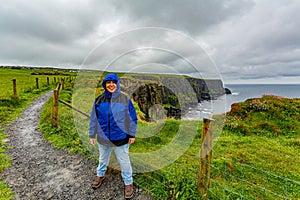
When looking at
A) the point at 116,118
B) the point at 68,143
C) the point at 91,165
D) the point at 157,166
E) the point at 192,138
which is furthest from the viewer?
the point at 192,138

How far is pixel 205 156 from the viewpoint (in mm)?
3818

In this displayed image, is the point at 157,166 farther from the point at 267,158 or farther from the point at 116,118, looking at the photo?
the point at 267,158

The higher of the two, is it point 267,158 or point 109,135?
point 109,135

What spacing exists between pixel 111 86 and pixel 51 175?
3.29m

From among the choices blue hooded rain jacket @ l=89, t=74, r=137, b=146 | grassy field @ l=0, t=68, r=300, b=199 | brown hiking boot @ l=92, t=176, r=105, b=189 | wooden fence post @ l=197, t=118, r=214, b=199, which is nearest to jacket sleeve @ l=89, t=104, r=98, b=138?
blue hooded rain jacket @ l=89, t=74, r=137, b=146

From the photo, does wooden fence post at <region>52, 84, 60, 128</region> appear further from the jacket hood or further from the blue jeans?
the jacket hood

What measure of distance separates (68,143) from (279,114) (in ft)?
41.3

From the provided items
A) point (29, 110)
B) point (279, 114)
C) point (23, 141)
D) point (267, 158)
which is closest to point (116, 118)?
point (23, 141)

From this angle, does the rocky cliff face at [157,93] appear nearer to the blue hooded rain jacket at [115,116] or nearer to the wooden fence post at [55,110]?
the wooden fence post at [55,110]

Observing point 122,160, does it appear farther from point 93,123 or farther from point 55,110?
point 55,110

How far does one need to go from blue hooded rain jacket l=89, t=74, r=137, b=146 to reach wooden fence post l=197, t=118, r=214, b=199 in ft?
4.83

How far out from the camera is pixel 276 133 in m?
10.2

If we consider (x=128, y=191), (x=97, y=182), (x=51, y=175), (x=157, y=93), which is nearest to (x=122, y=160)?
(x=128, y=191)

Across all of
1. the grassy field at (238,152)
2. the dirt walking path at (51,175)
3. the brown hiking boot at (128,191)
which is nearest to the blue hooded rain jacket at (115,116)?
the brown hiking boot at (128,191)
